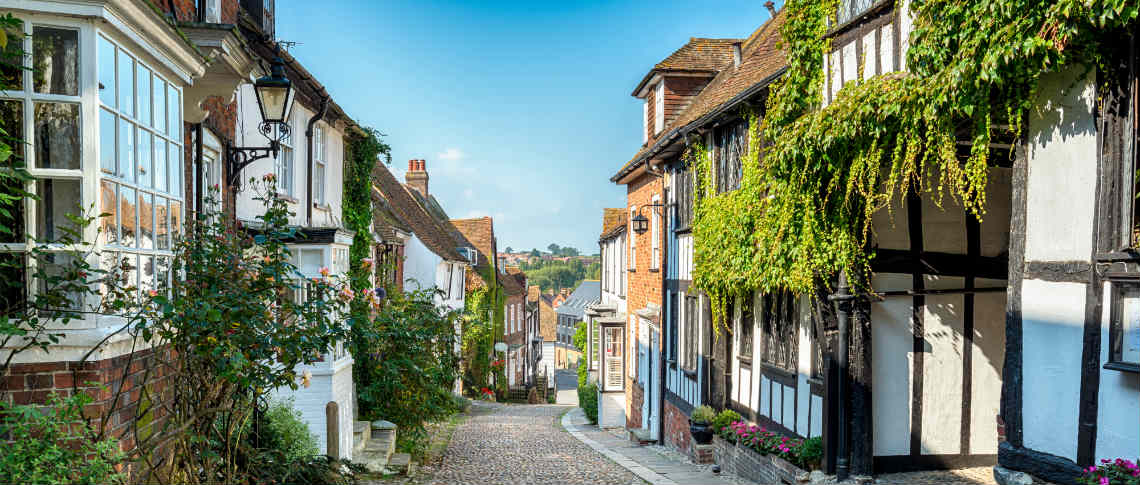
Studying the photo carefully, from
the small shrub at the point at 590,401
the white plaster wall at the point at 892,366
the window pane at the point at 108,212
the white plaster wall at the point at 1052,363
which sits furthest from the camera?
the small shrub at the point at 590,401

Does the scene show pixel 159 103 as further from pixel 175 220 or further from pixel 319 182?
pixel 319 182

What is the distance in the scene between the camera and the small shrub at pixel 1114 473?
4.68m

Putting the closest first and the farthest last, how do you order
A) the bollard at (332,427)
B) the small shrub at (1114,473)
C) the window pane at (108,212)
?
1. the window pane at (108,212)
2. the small shrub at (1114,473)
3. the bollard at (332,427)

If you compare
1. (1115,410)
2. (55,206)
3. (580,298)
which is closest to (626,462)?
(1115,410)

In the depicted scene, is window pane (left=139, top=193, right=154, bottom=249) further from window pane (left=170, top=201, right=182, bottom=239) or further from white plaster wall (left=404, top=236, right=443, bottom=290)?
white plaster wall (left=404, top=236, right=443, bottom=290)

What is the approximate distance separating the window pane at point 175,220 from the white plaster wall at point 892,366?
275 inches

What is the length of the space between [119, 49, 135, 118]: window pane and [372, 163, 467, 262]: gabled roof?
66.3ft

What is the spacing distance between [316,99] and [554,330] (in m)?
69.6

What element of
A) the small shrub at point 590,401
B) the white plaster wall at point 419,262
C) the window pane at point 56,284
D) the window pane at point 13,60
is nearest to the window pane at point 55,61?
the window pane at point 13,60

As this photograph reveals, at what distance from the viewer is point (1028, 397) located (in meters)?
5.77

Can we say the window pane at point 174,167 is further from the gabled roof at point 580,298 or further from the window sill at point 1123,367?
the gabled roof at point 580,298

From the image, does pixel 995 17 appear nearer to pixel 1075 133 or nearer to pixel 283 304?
pixel 1075 133

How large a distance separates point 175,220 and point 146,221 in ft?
1.81

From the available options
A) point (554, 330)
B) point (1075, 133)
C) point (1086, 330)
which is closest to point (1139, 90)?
point (1075, 133)
